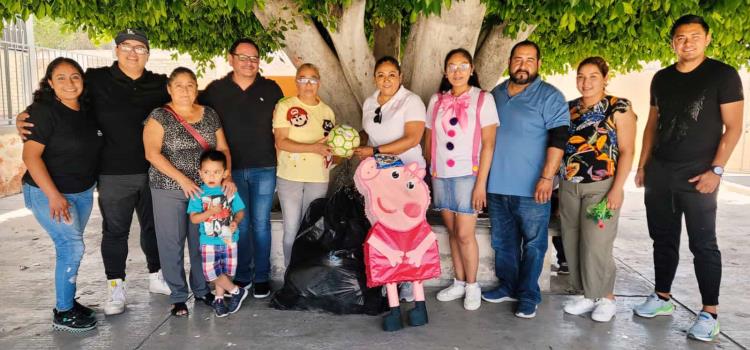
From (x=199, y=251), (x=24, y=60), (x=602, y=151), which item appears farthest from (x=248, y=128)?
(x=24, y=60)

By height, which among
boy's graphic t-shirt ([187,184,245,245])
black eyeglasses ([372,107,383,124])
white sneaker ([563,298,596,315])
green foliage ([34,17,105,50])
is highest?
green foliage ([34,17,105,50])

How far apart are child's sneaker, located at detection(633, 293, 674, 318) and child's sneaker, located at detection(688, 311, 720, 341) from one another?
328 millimetres

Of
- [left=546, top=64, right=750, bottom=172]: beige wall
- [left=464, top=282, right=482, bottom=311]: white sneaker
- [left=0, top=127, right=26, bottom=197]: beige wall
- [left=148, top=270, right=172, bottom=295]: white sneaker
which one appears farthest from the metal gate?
[left=546, top=64, right=750, bottom=172]: beige wall

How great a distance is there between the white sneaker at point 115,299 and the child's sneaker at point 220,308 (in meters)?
0.67

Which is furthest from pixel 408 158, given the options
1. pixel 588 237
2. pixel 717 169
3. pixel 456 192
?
pixel 717 169

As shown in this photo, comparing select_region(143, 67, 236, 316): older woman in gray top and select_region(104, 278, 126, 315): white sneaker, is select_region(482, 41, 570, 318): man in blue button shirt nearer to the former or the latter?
select_region(143, 67, 236, 316): older woman in gray top

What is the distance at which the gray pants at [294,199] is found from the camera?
394cm

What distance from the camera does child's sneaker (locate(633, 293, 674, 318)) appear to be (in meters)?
3.75

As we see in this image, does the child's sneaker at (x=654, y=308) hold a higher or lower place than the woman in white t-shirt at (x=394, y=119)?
lower

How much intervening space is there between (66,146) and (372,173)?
187cm

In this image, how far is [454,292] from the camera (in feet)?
13.3

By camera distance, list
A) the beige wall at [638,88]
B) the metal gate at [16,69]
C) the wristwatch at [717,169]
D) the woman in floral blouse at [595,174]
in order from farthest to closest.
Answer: the beige wall at [638,88] → the metal gate at [16,69] → the woman in floral blouse at [595,174] → the wristwatch at [717,169]

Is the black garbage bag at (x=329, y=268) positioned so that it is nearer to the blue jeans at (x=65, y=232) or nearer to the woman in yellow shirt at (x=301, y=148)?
the woman in yellow shirt at (x=301, y=148)

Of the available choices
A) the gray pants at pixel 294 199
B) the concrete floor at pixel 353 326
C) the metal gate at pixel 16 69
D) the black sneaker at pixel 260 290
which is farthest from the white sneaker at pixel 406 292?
the metal gate at pixel 16 69
